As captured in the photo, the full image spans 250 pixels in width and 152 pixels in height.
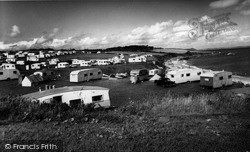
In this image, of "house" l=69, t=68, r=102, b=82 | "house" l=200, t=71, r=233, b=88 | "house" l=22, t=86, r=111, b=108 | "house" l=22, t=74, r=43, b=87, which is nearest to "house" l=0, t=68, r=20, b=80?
"house" l=22, t=74, r=43, b=87

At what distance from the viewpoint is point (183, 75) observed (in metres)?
14.3

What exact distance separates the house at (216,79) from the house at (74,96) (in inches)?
338

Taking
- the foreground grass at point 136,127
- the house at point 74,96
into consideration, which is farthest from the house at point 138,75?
the foreground grass at point 136,127

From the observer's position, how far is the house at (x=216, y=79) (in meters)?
12.0

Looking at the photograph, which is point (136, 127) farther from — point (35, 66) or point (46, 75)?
point (35, 66)

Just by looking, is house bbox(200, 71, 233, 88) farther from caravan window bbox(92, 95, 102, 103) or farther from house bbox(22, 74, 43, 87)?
house bbox(22, 74, 43, 87)

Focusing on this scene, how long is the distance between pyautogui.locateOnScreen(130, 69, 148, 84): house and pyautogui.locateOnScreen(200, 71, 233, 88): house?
409 centimetres

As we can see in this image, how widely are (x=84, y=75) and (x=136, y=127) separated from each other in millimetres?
6358

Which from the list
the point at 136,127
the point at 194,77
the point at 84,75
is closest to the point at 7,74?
the point at 84,75

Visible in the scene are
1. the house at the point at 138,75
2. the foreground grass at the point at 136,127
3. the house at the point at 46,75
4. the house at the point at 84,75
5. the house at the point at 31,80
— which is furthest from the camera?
the house at the point at 138,75

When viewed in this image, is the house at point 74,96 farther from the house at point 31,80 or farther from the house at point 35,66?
the house at point 35,66

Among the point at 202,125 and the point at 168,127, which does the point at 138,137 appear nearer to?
the point at 168,127

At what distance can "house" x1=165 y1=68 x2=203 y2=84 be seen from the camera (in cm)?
1392

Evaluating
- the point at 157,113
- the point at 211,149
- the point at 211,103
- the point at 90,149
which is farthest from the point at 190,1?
the point at 90,149
